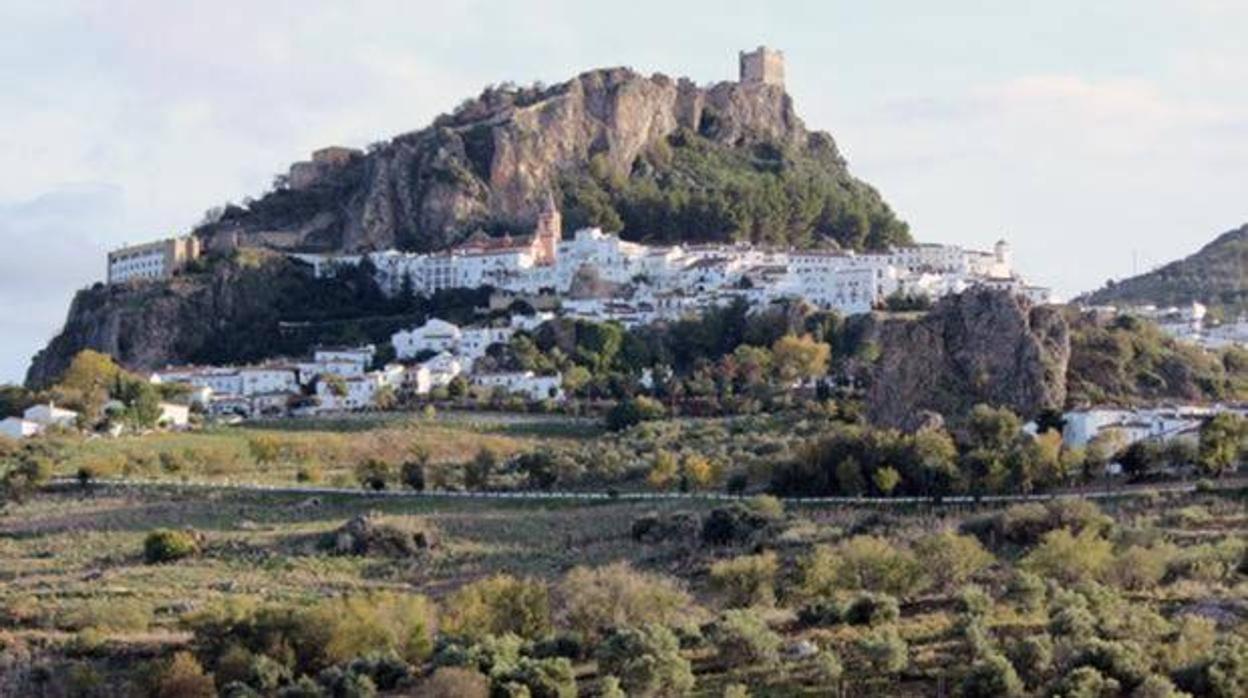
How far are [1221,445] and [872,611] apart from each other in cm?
1960

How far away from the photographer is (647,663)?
33938mm

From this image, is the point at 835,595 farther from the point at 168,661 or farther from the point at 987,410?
the point at 987,410

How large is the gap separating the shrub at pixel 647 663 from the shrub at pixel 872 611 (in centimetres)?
435

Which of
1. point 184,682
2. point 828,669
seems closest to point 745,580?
point 828,669

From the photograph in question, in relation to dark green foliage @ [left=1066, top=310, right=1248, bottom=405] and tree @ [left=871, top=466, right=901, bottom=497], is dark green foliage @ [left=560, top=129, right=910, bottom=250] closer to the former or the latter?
dark green foliage @ [left=1066, top=310, right=1248, bottom=405]

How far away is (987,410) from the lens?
5797cm

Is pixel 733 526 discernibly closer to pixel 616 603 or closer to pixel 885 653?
pixel 616 603

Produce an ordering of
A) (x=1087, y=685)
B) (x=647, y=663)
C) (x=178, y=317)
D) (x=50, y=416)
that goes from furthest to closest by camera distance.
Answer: (x=178, y=317)
(x=50, y=416)
(x=647, y=663)
(x=1087, y=685)

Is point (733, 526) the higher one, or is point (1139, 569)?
point (733, 526)

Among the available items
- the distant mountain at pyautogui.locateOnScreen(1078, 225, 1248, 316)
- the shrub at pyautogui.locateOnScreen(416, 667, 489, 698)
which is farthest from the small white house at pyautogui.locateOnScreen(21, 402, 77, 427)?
the distant mountain at pyautogui.locateOnScreen(1078, 225, 1248, 316)

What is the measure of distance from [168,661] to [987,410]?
28.4m

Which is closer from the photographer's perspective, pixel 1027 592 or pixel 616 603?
pixel 1027 592

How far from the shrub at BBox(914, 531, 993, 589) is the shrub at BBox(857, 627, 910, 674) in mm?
7113

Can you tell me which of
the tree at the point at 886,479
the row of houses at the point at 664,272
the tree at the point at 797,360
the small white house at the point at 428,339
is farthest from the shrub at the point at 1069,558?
the small white house at the point at 428,339
